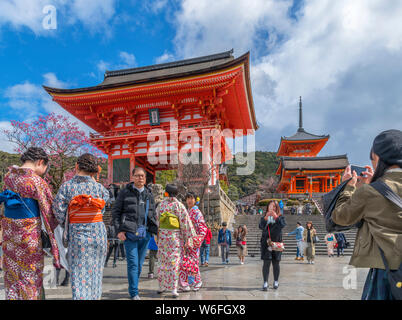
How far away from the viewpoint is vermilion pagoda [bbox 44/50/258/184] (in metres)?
15.8

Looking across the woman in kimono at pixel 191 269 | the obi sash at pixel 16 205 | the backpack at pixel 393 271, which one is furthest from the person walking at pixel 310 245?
the obi sash at pixel 16 205

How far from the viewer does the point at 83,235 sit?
105 inches

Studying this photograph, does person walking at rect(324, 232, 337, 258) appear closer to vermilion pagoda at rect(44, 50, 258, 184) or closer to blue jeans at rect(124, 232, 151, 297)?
vermilion pagoda at rect(44, 50, 258, 184)

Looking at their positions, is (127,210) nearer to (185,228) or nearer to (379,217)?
(185,228)

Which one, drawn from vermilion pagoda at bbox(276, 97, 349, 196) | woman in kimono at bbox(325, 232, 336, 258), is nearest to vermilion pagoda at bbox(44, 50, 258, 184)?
woman in kimono at bbox(325, 232, 336, 258)

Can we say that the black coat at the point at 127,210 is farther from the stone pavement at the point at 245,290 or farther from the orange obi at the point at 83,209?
the orange obi at the point at 83,209

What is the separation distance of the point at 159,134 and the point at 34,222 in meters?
14.4

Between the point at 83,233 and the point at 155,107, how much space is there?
15.5 m

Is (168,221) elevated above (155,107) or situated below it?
below

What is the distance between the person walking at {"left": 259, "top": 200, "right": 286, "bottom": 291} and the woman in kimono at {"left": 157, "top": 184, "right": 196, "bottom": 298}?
4.63 ft

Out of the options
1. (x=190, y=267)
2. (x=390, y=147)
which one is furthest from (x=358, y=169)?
(x=190, y=267)

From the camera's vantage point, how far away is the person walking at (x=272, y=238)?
4832 millimetres

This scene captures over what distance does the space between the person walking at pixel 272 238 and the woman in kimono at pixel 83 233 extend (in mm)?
2965
